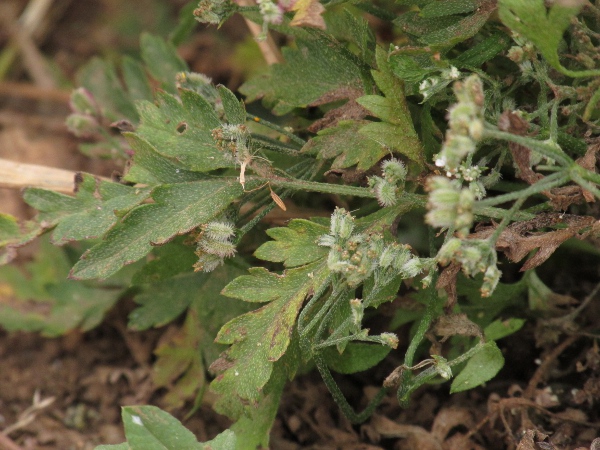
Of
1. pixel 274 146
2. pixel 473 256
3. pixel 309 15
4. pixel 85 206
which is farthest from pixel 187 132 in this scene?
pixel 473 256

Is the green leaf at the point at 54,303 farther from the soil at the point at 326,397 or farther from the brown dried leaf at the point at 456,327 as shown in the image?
the brown dried leaf at the point at 456,327

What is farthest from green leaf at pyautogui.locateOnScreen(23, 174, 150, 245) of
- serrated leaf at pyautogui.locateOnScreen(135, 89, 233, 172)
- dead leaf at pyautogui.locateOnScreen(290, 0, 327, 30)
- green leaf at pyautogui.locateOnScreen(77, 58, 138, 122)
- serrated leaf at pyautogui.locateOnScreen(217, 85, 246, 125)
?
green leaf at pyautogui.locateOnScreen(77, 58, 138, 122)

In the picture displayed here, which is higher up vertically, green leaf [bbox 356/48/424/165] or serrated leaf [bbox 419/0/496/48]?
serrated leaf [bbox 419/0/496/48]

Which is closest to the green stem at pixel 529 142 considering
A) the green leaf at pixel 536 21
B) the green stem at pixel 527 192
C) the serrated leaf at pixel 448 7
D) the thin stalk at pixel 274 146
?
the green stem at pixel 527 192

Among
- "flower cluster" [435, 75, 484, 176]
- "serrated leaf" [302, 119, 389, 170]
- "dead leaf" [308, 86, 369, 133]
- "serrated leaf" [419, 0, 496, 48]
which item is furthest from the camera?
"dead leaf" [308, 86, 369, 133]

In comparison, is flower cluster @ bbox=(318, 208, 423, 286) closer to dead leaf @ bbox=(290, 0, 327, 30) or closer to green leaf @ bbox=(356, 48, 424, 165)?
green leaf @ bbox=(356, 48, 424, 165)

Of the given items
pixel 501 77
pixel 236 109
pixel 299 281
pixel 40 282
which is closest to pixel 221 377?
pixel 299 281
